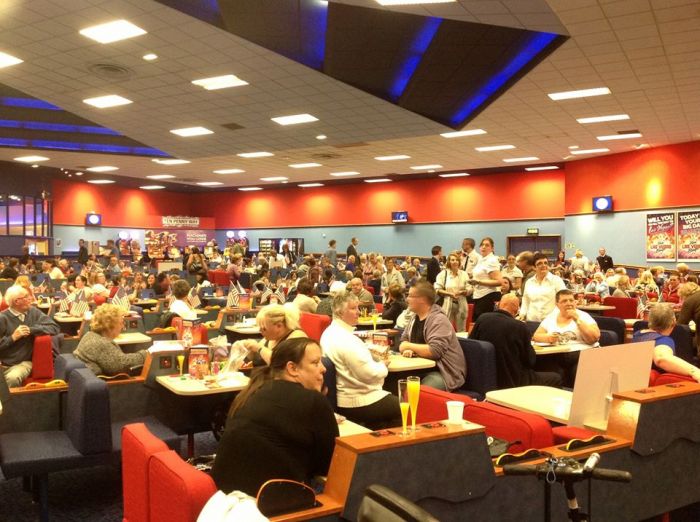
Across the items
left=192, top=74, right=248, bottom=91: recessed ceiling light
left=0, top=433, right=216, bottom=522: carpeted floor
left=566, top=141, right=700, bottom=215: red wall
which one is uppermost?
left=192, top=74, right=248, bottom=91: recessed ceiling light

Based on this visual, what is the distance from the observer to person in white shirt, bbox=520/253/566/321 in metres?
6.45

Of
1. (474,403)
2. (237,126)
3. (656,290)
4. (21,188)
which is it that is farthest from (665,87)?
(21,188)

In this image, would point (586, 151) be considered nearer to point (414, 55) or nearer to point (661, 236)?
point (661, 236)

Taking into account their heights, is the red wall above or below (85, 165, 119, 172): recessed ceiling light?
below

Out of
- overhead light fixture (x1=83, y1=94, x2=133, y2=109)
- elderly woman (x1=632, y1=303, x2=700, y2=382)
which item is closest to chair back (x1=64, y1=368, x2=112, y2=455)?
elderly woman (x1=632, y1=303, x2=700, y2=382)

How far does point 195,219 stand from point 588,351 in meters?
24.6

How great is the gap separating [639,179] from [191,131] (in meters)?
11.0

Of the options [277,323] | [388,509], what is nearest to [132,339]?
[277,323]

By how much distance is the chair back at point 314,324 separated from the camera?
6.43 m

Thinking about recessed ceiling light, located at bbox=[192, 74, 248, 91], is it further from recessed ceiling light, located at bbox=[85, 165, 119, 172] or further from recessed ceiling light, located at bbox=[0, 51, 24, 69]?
recessed ceiling light, located at bbox=[85, 165, 119, 172]

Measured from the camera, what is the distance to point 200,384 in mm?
4160

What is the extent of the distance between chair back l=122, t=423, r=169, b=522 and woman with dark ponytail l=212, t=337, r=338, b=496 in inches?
11.5

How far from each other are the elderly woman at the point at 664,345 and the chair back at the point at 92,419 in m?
3.36

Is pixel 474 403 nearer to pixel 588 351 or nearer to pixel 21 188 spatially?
pixel 588 351
